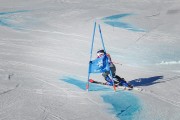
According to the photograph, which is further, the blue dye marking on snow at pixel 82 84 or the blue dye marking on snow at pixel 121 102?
the blue dye marking on snow at pixel 82 84

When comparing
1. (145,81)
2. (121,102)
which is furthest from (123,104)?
(145,81)

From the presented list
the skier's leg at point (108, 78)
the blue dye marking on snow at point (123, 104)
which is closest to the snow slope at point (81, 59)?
the blue dye marking on snow at point (123, 104)

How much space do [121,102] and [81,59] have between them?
473 cm

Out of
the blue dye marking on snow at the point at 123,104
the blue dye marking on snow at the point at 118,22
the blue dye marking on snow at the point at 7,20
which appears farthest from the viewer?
the blue dye marking on snow at the point at 118,22

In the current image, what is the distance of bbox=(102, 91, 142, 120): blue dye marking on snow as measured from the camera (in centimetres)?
991

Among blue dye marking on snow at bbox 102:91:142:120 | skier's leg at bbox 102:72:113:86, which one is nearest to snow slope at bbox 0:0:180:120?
blue dye marking on snow at bbox 102:91:142:120

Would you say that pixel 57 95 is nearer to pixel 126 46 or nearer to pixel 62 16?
pixel 126 46

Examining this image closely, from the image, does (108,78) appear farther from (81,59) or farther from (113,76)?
(81,59)

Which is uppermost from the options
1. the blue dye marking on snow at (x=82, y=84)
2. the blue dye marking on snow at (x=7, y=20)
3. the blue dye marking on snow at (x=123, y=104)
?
the blue dye marking on snow at (x=7, y=20)

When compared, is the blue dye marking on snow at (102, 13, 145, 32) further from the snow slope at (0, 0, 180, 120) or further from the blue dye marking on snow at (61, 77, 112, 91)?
the blue dye marking on snow at (61, 77, 112, 91)

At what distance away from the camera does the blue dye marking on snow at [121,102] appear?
996cm

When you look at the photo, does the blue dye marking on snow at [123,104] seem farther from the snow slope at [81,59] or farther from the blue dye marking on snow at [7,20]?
the blue dye marking on snow at [7,20]

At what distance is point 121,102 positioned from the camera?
35.3 feet

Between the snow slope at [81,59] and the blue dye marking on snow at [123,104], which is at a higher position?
the snow slope at [81,59]
